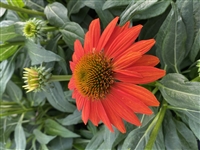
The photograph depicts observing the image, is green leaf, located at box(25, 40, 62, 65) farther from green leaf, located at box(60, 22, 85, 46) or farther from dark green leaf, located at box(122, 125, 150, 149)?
dark green leaf, located at box(122, 125, 150, 149)

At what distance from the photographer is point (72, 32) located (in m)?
0.72

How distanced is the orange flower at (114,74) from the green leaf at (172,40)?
133mm

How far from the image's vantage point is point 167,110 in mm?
717

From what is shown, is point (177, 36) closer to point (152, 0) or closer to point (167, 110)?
point (152, 0)

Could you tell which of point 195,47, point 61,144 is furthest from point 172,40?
point 61,144

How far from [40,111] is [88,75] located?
0.54 metres

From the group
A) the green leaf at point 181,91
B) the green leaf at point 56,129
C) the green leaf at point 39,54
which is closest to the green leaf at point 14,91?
the green leaf at point 56,129

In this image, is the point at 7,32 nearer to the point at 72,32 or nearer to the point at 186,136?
the point at 72,32

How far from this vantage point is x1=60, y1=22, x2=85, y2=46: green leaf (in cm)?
70

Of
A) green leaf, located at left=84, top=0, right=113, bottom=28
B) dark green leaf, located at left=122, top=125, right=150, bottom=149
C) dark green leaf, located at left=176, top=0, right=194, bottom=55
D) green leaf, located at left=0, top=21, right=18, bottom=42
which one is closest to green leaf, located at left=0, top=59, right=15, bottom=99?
green leaf, located at left=0, top=21, right=18, bottom=42

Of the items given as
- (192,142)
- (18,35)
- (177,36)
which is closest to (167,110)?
(192,142)

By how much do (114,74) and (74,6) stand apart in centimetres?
38

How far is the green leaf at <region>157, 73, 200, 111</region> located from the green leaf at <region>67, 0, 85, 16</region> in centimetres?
36

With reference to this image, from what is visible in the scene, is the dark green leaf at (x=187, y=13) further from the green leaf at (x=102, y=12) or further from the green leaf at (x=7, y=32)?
the green leaf at (x=7, y=32)
